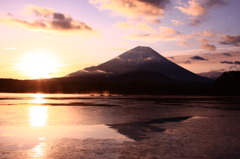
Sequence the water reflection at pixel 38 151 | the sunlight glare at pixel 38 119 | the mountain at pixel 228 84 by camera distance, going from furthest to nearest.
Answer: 1. the mountain at pixel 228 84
2. the sunlight glare at pixel 38 119
3. the water reflection at pixel 38 151

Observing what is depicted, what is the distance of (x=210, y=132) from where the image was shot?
1592 cm

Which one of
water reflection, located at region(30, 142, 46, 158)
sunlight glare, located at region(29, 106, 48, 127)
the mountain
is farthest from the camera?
the mountain

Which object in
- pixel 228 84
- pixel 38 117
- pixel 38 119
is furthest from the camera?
pixel 228 84

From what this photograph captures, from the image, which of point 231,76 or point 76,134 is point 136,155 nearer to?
point 76,134

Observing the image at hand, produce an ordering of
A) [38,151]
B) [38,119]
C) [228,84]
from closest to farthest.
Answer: [38,151] → [38,119] → [228,84]

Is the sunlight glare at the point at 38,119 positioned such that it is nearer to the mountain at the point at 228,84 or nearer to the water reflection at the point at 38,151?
the water reflection at the point at 38,151

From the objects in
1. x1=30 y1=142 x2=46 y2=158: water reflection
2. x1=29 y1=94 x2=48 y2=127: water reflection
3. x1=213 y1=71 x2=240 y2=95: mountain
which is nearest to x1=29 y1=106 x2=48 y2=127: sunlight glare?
x1=29 y1=94 x2=48 y2=127: water reflection

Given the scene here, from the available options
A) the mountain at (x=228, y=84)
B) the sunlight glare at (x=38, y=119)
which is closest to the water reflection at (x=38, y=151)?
the sunlight glare at (x=38, y=119)

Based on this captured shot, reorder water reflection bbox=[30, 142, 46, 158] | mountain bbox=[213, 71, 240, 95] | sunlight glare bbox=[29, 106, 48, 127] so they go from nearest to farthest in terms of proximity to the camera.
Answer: water reflection bbox=[30, 142, 46, 158]
sunlight glare bbox=[29, 106, 48, 127]
mountain bbox=[213, 71, 240, 95]

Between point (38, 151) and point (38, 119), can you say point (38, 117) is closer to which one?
point (38, 119)

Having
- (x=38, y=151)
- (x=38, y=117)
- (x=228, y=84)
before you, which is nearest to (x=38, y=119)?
(x=38, y=117)

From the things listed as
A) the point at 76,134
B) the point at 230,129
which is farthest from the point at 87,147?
the point at 230,129

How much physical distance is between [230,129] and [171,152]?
7465 mm

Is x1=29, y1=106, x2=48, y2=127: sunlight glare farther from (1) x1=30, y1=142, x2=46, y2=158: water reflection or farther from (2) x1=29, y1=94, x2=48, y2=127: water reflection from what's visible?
(1) x1=30, y1=142, x2=46, y2=158: water reflection
